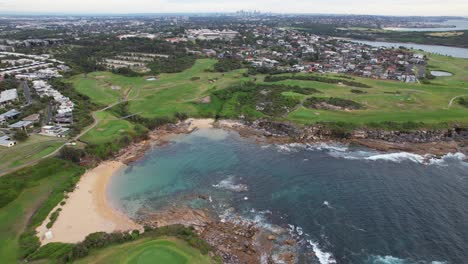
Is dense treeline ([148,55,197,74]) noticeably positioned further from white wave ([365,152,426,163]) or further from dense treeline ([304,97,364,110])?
white wave ([365,152,426,163])

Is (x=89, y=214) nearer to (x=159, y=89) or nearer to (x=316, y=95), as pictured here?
(x=159, y=89)

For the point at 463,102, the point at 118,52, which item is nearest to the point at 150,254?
the point at 463,102

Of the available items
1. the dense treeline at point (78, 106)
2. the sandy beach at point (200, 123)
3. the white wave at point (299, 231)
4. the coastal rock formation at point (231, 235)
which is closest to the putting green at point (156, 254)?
the coastal rock formation at point (231, 235)

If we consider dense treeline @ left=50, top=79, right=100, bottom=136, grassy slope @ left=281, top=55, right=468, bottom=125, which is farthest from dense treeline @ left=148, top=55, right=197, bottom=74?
grassy slope @ left=281, top=55, right=468, bottom=125

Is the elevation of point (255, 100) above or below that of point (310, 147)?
above

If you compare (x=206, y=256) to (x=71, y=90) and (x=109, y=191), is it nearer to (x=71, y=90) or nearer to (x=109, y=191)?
(x=109, y=191)

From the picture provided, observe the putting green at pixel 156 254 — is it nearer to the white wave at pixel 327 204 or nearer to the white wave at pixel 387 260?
the white wave at pixel 387 260
